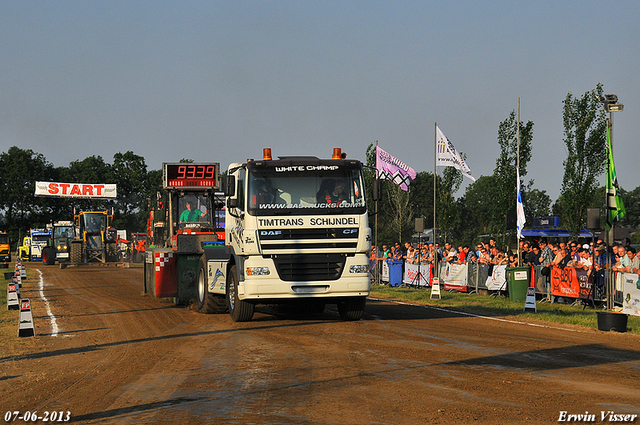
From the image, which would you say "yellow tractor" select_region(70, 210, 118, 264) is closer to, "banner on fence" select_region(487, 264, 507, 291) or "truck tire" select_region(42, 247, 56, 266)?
"truck tire" select_region(42, 247, 56, 266)

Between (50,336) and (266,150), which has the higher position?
(266,150)

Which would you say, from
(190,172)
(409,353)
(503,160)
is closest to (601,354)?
(409,353)

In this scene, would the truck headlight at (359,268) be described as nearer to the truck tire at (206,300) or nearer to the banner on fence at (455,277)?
the truck tire at (206,300)

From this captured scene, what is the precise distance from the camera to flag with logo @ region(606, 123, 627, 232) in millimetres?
16994

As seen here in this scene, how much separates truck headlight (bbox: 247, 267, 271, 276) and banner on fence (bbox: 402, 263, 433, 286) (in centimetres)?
1348

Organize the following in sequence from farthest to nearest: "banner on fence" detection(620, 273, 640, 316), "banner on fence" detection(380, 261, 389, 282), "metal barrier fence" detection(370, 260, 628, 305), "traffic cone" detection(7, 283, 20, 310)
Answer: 1. "banner on fence" detection(380, 261, 389, 282)
2. "traffic cone" detection(7, 283, 20, 310)
3. "metal barrier fence" detection(370, 260, 628, 305)
4. "banner on fence" detection(620, 273, 640, 316)

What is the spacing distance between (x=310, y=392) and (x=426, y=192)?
10082cm

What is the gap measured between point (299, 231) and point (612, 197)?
8.96 m

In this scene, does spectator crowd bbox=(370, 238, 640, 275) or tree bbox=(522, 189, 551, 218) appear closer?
spectator crowd bbox=(370, 238, 640, 275)

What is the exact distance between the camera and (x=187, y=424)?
6203 millimetres

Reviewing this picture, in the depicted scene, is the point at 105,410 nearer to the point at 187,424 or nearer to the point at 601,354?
the point at 187,424

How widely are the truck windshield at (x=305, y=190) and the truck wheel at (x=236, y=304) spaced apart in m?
1.73

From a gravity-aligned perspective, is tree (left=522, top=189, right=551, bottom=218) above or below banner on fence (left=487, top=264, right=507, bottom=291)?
above

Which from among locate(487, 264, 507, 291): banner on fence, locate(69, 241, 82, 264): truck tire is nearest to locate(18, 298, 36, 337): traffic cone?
locate(487, 264, 507, 291): banner on fence
